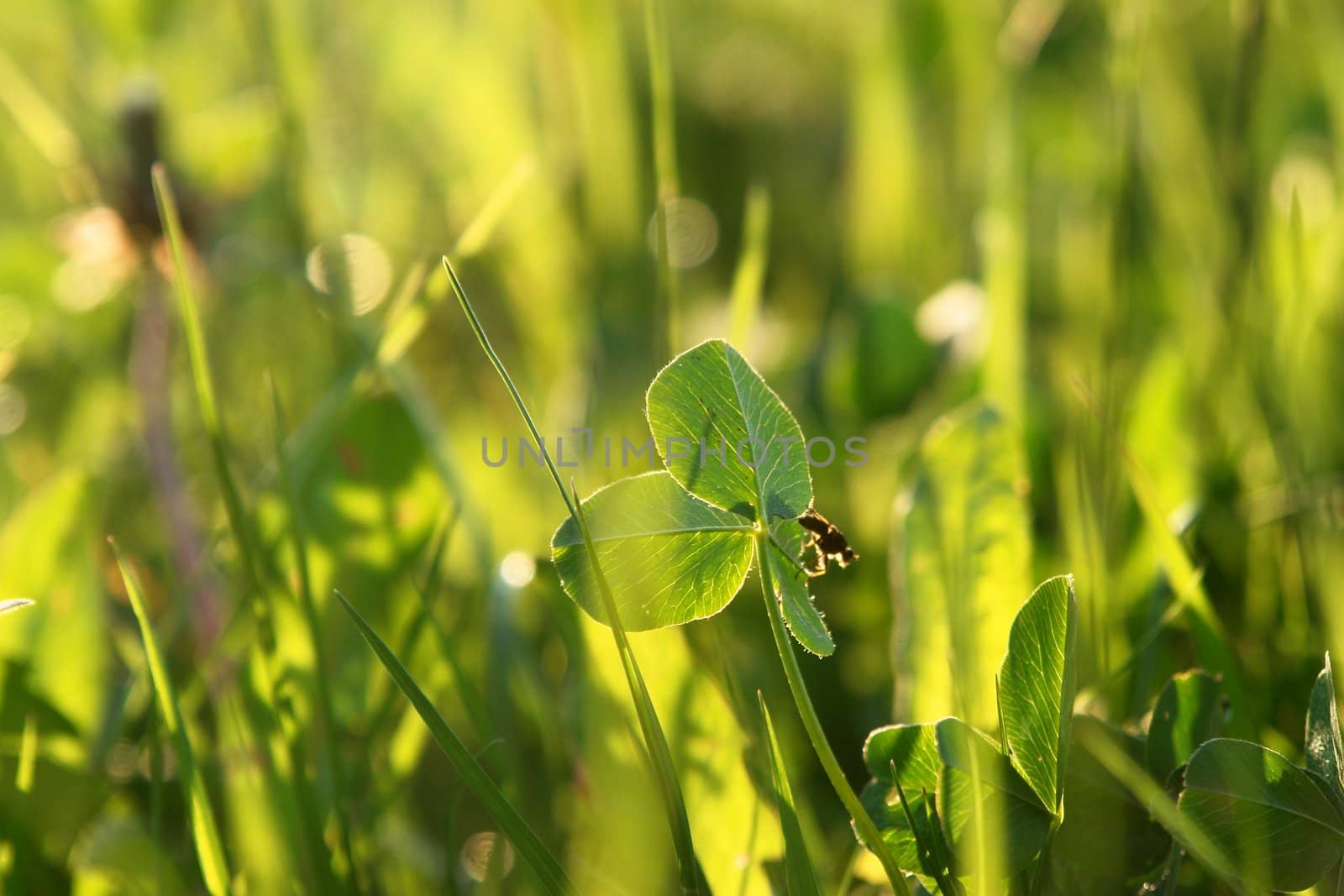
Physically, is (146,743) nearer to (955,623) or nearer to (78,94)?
(955,623)

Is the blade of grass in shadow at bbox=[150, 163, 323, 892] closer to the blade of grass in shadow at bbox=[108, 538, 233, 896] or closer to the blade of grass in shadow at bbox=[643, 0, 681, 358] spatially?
the blade of grass in shadow at bbox=[108, 538, 233, 896]

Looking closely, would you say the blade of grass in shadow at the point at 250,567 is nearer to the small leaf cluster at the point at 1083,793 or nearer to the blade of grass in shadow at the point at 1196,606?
the small leaf cluster at the point at 1083,793

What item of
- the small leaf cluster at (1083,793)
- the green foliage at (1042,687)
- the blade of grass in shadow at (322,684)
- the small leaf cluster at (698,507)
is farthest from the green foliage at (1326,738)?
the blade of grass in shadow at (322,684)

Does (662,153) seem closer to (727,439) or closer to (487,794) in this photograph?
(727,439)

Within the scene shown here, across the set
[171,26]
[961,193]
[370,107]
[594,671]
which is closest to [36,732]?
[594,671]

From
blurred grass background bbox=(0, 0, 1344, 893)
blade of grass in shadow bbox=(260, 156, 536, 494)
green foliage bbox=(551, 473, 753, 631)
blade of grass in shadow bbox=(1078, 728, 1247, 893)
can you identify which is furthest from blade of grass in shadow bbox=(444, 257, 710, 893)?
blade of grass in shadow bbox=(260, 156, 536, 494)

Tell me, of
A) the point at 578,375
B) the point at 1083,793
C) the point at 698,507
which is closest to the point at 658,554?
the point at 698,507
